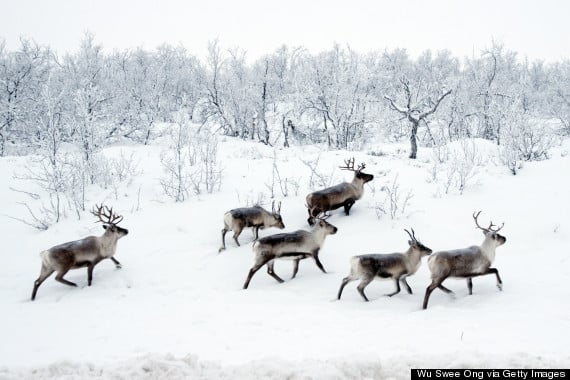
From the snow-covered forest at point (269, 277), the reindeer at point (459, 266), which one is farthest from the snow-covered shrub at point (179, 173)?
the reindeer at point (459, 266)

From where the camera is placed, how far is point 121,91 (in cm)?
3066

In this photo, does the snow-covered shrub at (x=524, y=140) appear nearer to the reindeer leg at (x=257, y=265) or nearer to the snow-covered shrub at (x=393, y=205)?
the snow-covered shrub at (x=393, y=205)

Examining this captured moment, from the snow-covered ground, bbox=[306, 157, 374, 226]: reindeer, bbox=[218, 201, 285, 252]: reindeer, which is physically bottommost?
the snow-covered ground

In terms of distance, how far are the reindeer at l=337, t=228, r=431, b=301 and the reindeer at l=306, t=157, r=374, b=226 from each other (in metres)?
2.88

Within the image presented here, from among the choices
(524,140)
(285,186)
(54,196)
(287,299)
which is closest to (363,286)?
(287,299)

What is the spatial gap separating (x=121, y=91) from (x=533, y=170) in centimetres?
2830

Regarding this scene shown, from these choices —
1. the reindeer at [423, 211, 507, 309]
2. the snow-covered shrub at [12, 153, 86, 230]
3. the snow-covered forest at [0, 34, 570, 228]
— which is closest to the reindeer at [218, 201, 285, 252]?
the reindeer at [423, 211, 507, 309]

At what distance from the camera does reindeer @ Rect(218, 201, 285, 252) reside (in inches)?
372

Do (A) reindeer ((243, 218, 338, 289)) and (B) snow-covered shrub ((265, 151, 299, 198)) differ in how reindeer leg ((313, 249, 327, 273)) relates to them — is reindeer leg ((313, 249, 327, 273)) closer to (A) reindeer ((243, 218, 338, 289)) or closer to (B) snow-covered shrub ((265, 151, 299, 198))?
(A) reindeer ((243, 218, 338, 289))

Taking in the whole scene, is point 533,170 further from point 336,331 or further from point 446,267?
point 336,331

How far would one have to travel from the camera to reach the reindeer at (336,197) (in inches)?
397

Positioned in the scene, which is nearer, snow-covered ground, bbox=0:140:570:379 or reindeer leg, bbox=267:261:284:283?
snow-covered ground, bbox=0:140:570:379

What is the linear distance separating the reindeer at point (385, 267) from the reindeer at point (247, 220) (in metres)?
3.16

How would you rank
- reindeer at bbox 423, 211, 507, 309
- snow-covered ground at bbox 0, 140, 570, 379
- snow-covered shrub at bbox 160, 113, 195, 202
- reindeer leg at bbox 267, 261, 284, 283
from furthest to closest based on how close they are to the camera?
snow-covered shrub at bbox 160, 113, 195, 202 → reindeer leg at bbox 267, 261, 284, 283 → reindeer at bbox 423, 211, 507, 309 → snow-covered ground at bbox 0, 140, 570, 379
